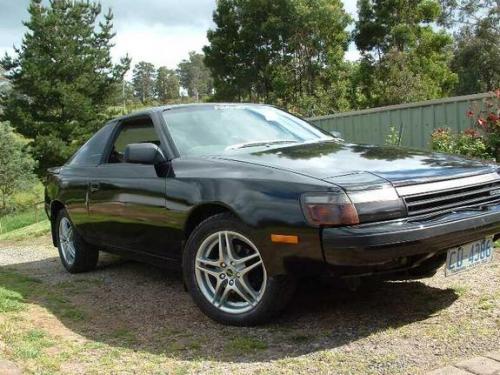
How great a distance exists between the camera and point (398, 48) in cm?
3416

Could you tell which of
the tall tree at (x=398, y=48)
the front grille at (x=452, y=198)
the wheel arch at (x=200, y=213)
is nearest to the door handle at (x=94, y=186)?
the wheel arch at (x=200, y=213)

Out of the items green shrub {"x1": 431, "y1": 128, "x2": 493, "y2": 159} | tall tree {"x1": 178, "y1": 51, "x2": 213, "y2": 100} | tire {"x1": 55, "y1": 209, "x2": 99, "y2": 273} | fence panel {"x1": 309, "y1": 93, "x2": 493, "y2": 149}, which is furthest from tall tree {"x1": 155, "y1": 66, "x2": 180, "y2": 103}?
tire {"x1": 55, "y1": 209, "x2": 99, "y2": 273}

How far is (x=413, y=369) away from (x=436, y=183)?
1149 mm

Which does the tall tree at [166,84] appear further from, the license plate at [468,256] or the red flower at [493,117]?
the license plate at [468,256]

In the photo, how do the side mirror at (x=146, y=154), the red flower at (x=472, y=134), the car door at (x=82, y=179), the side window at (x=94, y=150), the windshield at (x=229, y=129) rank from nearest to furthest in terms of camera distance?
the side mirror at (x=146, y=154), the windshield at (x=229, y=129), the car door at (x=82, y=179), the side window at (x=94, y=150), the red flower at (x=472, y=134)

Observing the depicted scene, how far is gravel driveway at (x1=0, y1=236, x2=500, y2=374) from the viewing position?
3.30 m

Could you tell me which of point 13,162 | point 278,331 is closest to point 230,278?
point 278,331

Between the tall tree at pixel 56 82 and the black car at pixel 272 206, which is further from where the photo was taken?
the tall tree at pixel 56 82

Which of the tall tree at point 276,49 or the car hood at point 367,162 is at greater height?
the tall tree at point 276,49

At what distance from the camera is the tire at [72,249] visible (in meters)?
6.14

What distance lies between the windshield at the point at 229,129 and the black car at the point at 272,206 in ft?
0.05

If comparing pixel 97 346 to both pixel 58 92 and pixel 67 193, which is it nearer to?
pixel 67 193

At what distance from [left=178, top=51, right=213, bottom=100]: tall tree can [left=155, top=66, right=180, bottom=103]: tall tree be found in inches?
131

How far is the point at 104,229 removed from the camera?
5.35m
